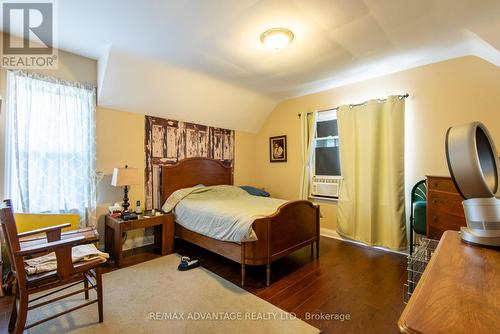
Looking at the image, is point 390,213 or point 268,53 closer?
point 268,53

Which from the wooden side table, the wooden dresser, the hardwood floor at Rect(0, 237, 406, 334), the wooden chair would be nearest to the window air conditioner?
the hardwood floor at Rect(0, 237, 406, 334)

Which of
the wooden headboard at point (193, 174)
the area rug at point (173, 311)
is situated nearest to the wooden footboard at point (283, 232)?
the area rug at point (173, 311)

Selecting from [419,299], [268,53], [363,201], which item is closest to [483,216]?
[419,299]

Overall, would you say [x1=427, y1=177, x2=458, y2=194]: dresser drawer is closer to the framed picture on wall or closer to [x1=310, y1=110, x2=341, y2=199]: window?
[x1=310, y1=110, x2=341, y2=199]: window

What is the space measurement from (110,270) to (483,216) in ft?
10.5

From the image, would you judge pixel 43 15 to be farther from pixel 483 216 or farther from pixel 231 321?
pixel 483 216

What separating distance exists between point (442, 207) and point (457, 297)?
2.19 meters

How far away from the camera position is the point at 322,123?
13.6 ft

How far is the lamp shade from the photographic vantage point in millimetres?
2848

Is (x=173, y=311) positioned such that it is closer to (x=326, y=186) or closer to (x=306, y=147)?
(x=326, y=186)

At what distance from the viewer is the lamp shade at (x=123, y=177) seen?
2.85m

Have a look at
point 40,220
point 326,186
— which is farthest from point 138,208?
point 326,186

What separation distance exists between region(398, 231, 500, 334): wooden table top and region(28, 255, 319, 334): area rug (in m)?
1.37

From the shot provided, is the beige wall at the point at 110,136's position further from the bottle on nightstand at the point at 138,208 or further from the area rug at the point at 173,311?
the area rug at the point at 173,311
